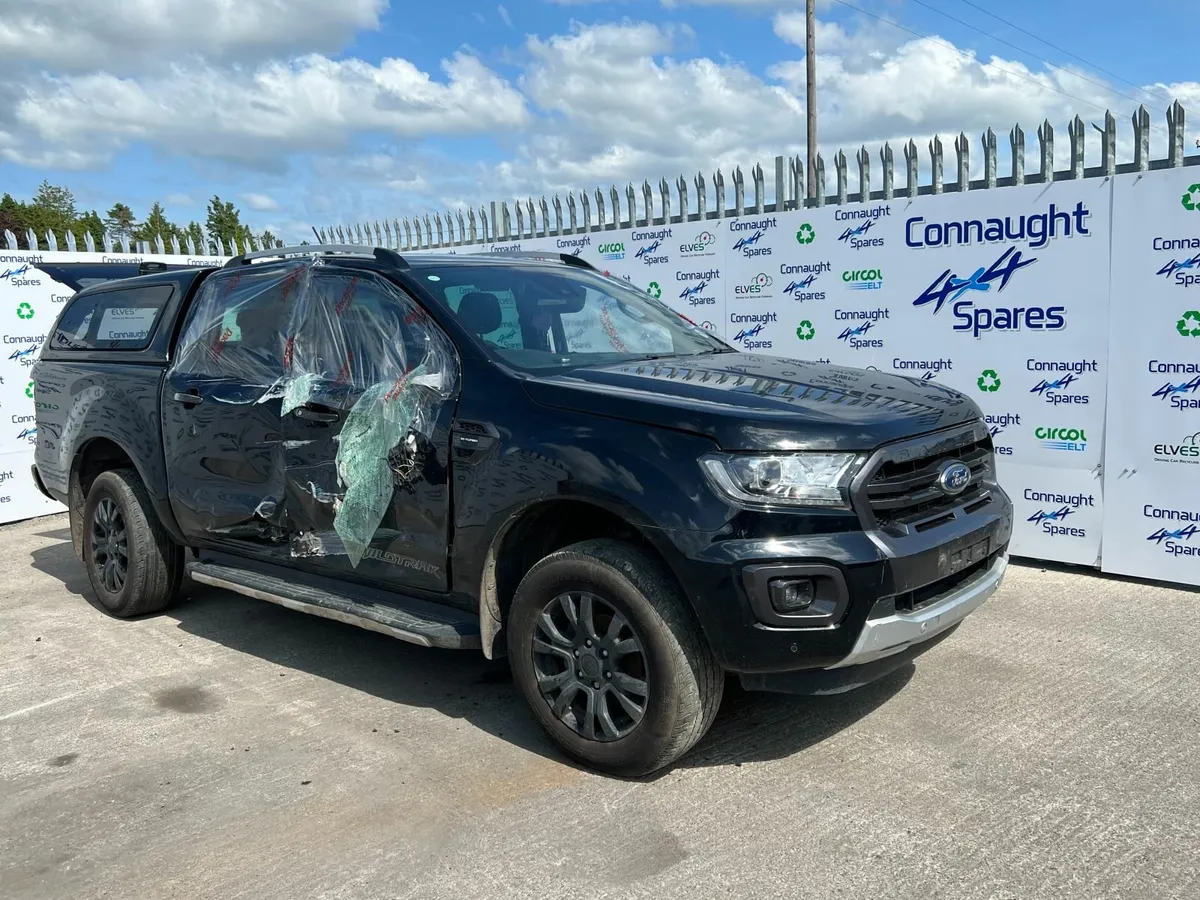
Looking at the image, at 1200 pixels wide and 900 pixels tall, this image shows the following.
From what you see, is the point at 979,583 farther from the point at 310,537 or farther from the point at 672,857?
the point at 310,537

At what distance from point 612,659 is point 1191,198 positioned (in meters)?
4.64

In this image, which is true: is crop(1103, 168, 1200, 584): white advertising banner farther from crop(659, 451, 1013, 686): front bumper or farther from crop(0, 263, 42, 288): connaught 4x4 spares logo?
crop(0, 263, 42, 288): connaught 4x4 spares logo

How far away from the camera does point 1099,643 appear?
511cm

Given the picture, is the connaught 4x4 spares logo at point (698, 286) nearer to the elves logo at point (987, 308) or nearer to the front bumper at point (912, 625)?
the elves logo at point (987, 308)

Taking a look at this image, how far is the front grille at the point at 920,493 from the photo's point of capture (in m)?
3.44

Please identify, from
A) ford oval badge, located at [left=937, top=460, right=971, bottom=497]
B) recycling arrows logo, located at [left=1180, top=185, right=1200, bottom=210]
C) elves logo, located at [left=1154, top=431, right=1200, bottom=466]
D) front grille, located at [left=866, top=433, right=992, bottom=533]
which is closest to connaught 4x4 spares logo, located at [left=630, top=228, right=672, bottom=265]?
recycling arrows logo, located at [left=1180, top=185, right=1200, bottom=210]

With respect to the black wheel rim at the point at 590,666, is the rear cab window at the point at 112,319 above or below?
above

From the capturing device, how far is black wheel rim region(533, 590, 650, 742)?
142 inches

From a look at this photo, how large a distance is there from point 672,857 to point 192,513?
3381 millimetres

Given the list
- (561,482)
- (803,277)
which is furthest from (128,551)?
(803,277)

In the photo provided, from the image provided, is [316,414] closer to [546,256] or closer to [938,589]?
[546,256]

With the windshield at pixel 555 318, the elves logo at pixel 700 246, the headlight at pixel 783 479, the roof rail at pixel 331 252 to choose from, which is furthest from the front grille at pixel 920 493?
the elves logo at pixel 700 246

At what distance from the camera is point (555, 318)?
462cm

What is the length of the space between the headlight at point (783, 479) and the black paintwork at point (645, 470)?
5 centimetres
